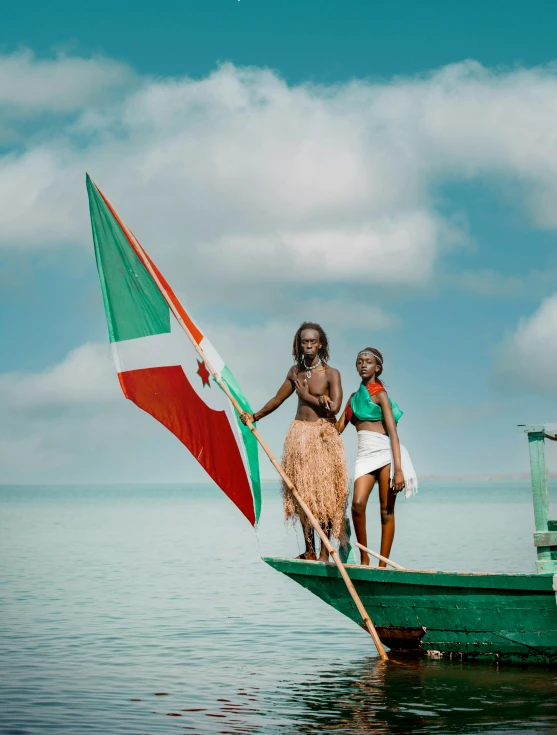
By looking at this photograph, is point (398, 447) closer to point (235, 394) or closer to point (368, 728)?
point (235, 394)

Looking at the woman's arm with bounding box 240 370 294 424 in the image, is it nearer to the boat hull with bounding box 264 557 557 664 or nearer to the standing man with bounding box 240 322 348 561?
the standing man with bounding box 240 322 348 561

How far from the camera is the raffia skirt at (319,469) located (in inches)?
384

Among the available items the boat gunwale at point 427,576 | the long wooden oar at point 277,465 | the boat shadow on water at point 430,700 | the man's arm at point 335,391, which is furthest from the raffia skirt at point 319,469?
the boat shadow on water at point 430,700

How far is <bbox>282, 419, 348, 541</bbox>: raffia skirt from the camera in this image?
384 inches

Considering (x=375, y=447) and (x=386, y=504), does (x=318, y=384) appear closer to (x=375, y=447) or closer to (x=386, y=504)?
(x=375, y=447)

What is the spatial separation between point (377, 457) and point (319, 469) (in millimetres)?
582

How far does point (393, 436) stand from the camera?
9703 millimetres

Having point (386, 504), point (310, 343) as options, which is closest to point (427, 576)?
point (386, 504)

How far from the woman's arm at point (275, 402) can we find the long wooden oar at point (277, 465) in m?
0.08

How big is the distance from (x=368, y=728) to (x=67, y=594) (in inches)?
487

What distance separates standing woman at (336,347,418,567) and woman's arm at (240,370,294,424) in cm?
64

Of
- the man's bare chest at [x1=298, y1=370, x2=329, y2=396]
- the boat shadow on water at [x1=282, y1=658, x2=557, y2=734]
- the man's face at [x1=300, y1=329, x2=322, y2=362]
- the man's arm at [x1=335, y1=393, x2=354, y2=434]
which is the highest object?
the man's face at [x1=300, y1=329, x2=322, y2=362]

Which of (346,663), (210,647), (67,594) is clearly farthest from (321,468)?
(67,594)

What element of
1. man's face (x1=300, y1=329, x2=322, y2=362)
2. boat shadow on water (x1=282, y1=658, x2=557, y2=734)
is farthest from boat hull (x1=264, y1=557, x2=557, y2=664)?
man's face (x1=300, y1=329, x2=322, y2=362)
